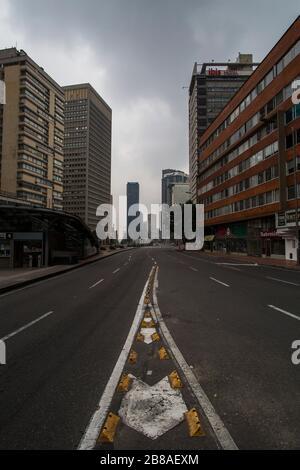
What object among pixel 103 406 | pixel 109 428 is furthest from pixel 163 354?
pixel 109 428

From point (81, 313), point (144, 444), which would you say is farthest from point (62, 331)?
point (144, 444)

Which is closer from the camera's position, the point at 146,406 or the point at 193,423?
the point at 193,423

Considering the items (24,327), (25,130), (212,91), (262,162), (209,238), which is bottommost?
(24,327)

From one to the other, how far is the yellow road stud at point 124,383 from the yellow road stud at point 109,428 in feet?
1.95

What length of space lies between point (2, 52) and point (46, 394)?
125 meters

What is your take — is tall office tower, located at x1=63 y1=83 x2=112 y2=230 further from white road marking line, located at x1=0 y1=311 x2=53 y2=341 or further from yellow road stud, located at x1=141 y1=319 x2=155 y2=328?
yellow road stud, located at x1=141 y1=319 x2=155 y2=328

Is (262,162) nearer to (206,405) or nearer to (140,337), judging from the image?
(140,337)

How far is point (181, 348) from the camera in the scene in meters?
5.45

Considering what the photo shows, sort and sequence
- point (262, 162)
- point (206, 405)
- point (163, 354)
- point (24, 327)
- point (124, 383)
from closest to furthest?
point (206, 405) → point (124, 383) → point (163, 354) → point (24, 327) → point (262, 162)

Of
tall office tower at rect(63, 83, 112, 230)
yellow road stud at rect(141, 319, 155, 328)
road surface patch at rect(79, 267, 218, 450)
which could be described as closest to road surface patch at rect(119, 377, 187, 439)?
road surface patch at rect(79, 267, 218, 450)

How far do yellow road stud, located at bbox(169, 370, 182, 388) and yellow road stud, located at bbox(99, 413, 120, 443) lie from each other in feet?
3.35

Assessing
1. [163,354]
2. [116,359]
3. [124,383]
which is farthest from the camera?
[163,354]

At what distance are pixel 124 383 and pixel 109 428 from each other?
101 centimetres

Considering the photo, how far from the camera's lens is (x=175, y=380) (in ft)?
13.5
